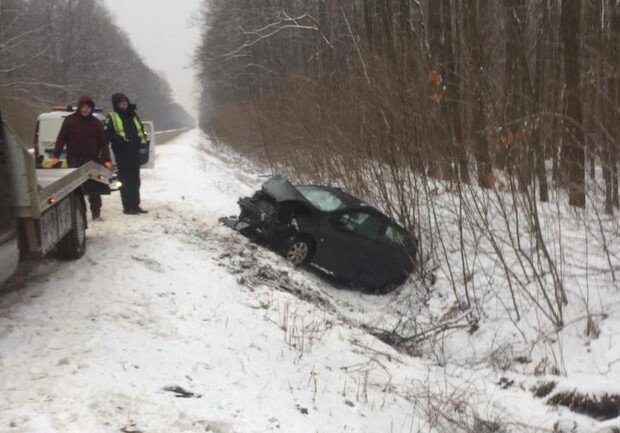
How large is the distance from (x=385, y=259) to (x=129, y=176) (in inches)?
179

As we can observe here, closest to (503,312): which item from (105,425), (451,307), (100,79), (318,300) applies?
(451,307)

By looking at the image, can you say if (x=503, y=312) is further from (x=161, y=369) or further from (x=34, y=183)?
(x=34, y=183)

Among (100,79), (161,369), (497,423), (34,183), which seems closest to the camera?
(161,369)

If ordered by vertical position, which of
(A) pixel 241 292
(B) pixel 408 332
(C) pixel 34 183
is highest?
(C) pixel 34 183

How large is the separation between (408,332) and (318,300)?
52.5 inches

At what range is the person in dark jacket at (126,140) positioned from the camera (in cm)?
881

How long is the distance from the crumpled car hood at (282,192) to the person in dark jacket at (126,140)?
7.26 ft

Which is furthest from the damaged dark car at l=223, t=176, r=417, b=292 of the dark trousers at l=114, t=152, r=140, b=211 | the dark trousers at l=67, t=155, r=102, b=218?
the dark trousers at l=67, t=155, r=102, b=218

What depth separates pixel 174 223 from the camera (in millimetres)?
9281

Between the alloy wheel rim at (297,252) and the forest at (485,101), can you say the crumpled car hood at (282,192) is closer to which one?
the alloy wheel rim at (297,252)

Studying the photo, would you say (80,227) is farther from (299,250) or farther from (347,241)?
(347,241)

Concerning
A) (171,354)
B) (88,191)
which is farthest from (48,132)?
(171,354)

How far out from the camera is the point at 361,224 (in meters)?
9.63

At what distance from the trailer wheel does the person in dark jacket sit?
259 centimetres
